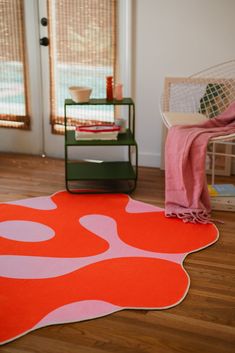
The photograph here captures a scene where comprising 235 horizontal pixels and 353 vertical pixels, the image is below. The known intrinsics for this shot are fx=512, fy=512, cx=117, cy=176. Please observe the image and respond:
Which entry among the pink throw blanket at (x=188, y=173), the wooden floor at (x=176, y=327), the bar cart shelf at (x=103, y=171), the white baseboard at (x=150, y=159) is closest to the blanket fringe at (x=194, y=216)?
the pink throw blanket at (x=188, y=173)

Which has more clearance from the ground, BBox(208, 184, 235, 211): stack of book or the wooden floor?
BBox(208, 184, 235, 211): stack of book

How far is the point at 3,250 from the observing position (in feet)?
8.61

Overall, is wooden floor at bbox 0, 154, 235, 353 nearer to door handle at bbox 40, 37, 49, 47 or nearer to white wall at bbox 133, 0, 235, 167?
white wall at bbox 133, 0, 235, 167

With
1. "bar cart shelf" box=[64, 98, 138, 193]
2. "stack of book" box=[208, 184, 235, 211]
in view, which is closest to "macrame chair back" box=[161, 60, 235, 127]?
"bar cart shelf" box=[64, 98, 138, 193]

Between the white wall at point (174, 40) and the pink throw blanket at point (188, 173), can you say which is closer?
the pink throw blanket at point (188, 173)

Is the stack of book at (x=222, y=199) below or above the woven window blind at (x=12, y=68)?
below

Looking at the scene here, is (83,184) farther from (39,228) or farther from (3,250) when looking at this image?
(3,250)

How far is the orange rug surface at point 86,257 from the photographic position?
2.14 metres

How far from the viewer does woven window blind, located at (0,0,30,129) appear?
4008 mm

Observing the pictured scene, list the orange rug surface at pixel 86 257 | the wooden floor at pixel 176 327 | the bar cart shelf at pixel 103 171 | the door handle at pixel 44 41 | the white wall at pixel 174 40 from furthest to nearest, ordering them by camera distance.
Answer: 1. the door handle at pixel 44 41
2. the white wall at pixel 174 40
3. the bar cart shelf at pixel 103 171
4. the orange rug surface at pixel 86 257
5. the wooden floor at pixel 176 327

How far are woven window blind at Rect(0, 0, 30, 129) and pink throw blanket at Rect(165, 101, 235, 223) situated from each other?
1.58 m

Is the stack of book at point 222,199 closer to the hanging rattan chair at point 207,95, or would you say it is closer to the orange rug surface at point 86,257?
the orange rug surface at point 86,257

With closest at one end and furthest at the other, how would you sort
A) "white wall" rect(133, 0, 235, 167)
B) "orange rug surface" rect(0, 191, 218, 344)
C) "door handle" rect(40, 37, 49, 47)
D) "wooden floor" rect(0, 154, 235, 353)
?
"wooden floor" rect(0, 154, 235, 353), "orange rug surface" rect(0, 191, 218, 344), "white wall" rect(133, 0, 235, 167), "door handle" rect(40, 37, 49, 47)

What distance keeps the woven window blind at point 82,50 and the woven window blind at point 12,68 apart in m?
0.26
